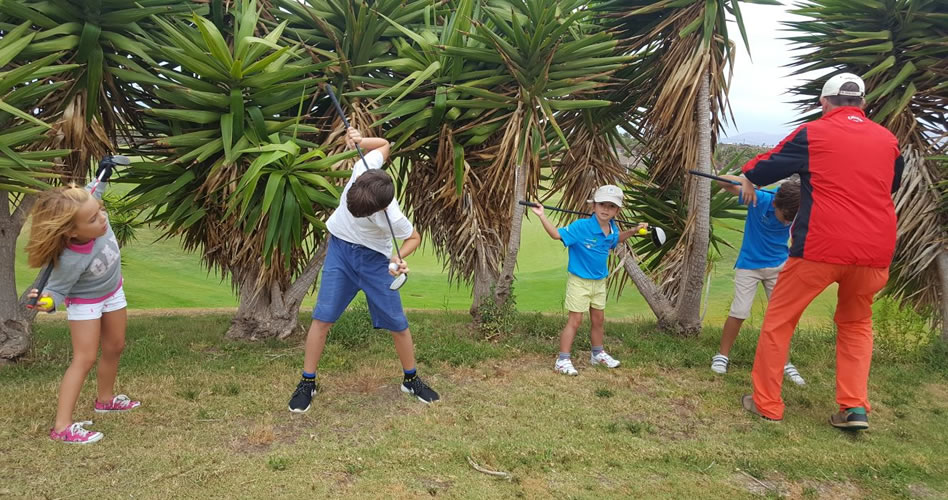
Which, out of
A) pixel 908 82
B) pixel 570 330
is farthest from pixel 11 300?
pixel 908 82

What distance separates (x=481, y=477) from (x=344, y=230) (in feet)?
5.57

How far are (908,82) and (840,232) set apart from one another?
119 inches

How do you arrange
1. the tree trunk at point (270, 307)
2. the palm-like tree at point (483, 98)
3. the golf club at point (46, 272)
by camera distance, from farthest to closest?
the tree trunk at point (270, 307) < the palm-like tree at point (483, 98) < the golf club at point (46, 272)

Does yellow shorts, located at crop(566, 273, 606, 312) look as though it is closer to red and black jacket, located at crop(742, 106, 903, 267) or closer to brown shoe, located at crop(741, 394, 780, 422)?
brown shoe, located at crop(741, 394, 780, 422)

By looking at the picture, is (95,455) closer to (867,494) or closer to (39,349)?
(39,349)

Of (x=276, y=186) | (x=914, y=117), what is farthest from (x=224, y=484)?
(x=914, y=117)

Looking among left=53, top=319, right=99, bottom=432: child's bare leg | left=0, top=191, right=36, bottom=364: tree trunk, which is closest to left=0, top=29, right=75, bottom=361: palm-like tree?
left=0, top=191, right=36, bottom=364: tree trunk

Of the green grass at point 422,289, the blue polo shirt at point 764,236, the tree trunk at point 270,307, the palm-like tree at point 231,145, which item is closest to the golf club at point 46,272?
the palm-like tree at point 231,145

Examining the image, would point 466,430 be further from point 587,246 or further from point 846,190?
point 846,190

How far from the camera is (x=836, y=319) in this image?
414 centimetres

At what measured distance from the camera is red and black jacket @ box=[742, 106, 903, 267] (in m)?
3.78

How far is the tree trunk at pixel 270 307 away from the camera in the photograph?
20.1ft

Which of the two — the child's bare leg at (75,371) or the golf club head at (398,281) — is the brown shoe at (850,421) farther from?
the child's bare leg at (75,371)

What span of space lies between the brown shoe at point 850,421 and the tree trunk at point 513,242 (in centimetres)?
278
